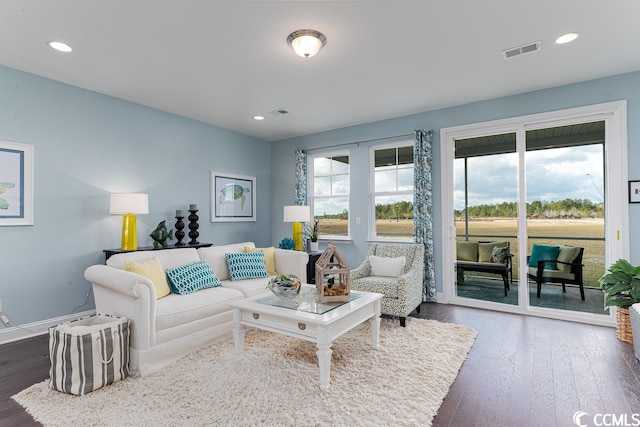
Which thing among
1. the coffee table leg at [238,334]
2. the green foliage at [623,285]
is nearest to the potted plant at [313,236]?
the coffee table leg at [238,334]

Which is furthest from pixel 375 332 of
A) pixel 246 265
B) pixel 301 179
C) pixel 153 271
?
pixel 301 179

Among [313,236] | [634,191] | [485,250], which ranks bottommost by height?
[485,250]

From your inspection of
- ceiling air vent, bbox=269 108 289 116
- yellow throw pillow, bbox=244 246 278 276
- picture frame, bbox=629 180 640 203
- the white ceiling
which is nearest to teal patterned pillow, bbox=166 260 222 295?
yellow throw pillow, bbox=244 246 278 276

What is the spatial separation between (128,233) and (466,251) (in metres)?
4.26

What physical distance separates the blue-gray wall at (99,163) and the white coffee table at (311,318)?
88.7 inches

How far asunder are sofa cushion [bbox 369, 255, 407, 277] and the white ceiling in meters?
2.04

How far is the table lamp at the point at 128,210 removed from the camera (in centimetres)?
371

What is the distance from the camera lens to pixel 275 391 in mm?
2260

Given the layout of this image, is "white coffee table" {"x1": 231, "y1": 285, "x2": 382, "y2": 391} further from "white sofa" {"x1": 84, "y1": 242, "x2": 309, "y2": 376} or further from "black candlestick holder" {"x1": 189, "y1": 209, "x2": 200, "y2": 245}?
"black candlestick holder" {"x1": 189, "y1": 209, "x2": 200, "y2": 245}

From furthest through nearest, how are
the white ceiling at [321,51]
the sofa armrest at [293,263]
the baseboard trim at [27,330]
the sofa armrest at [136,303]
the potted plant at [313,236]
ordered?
1. the potted plant at [313,236]
2. the sofa armrest at [293,263]
3. the baseboard trim at [27,330]
4. the sofa armrest at [136,303]
5. the white ceiling at [321,51]

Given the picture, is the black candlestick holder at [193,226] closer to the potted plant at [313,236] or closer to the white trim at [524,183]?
the potted plant at [313,236]

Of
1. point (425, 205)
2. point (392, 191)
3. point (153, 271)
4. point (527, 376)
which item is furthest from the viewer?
point (392, 191)

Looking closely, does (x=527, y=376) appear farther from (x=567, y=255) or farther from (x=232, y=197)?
(x=232, y=197)

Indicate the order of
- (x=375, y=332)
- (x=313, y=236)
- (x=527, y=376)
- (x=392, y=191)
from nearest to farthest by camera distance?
(x=527, y=376), (x=375, y=332), (x=392, y=191), (x=313, y=236)
